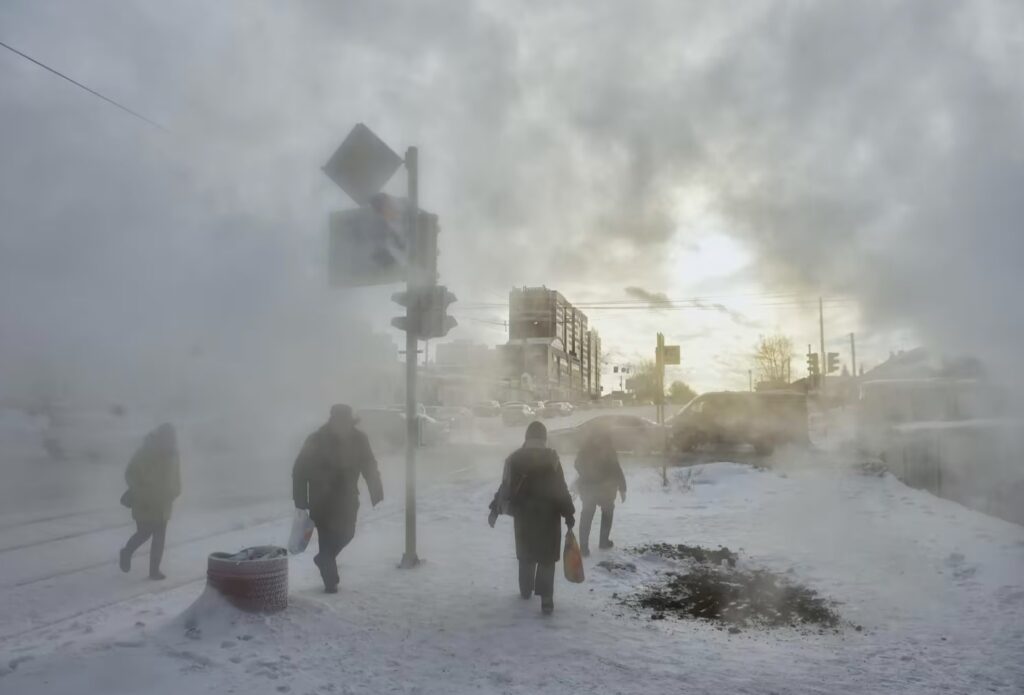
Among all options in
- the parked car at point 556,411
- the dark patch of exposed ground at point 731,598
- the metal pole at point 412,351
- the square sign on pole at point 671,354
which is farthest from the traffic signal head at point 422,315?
the parked car at point 556,411

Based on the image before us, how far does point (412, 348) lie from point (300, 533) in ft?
5.81

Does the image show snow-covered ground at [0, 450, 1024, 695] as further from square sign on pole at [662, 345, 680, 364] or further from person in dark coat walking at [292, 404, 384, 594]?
square sign on pole at [662, 345, 680, 364]

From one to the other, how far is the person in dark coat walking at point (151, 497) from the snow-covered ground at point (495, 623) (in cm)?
24

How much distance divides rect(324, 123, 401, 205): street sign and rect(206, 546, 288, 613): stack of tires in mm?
2894

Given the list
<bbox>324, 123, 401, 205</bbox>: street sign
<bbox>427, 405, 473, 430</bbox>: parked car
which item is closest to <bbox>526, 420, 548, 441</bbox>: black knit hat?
<bbox>324, 123, 401, 205</bbox>: street sign

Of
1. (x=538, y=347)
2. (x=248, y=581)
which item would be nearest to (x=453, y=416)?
(x=538, y=347)

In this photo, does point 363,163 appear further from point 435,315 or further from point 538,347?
point 538,347

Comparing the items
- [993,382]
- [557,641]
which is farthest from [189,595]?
[993,382]

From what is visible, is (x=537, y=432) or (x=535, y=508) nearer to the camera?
(x=535, y=508)

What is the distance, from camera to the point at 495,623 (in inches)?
161

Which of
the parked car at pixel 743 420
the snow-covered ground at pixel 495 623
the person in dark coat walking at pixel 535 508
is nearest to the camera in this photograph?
the snow-covered ground at pixel 495 623

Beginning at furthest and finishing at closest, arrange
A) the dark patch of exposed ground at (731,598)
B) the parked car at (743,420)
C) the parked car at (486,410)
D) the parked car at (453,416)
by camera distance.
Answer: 1. the parked car at (486,410)
2. the parked car at (453,416)
3. the parked car at (743,420)
4. the dark patch of exposed ground at (731,598)

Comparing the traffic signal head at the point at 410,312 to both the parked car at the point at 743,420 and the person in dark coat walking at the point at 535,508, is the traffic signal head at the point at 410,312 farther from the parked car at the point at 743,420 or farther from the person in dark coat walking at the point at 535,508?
the parked car at the point at 743,420

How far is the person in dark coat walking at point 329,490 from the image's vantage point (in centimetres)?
454
